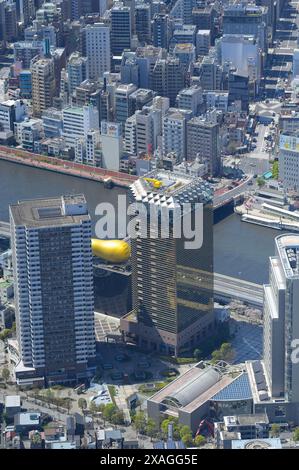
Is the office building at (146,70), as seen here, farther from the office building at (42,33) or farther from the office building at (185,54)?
the office building at (42,33)

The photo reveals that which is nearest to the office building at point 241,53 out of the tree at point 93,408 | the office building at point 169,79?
the office building at point 169,79

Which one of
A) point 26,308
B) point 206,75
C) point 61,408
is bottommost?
point 61,408

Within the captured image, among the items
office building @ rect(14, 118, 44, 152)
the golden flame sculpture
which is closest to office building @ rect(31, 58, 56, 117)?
office building @ rect(14, 118, 44, 152)

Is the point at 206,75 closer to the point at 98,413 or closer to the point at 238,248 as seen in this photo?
the point at 238,248

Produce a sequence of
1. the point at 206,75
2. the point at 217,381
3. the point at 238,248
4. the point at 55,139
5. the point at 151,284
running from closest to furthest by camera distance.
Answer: the point at 217,381
the point at 151,284
the point at 238,248
the point at 55,139
the point at 206,75

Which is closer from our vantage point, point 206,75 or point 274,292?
point 274,292

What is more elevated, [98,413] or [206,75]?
[206,75]

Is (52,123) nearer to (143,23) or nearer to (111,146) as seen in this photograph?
(111,146)
